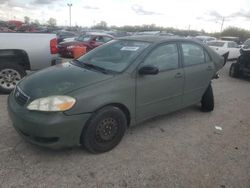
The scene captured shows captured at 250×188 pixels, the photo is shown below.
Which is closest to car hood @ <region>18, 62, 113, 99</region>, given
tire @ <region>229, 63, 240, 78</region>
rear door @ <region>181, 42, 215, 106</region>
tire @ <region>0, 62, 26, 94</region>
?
rear door @ <region>181, 42, 215, 106</region>

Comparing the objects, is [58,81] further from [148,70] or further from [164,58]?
[164,58]

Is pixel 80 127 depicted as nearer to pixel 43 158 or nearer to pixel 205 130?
pixel 43 158

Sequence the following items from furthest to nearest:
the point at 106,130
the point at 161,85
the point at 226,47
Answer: the point at 226,47 < the point at 161,85 < the point at 106,130

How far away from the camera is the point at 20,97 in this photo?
125 inches

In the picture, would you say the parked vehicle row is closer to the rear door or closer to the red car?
the rear door

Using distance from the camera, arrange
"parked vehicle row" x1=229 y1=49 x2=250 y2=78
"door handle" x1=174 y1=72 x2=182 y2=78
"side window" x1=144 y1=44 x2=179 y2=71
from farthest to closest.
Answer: "parked vehicle row" x1=229 y1=49 x2=250 y2=78 < "door handle" x1=174 y1=72 x2=182 y2=78 < "side window" x1=144 y1=44 x2=179 y2=71

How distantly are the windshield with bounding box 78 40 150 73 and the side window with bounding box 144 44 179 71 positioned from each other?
19 cm

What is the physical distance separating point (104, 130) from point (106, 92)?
51cm

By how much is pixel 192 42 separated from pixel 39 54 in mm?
3607

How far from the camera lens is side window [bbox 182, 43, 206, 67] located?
4352mm

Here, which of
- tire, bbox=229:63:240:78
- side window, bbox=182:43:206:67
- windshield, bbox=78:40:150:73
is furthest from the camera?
tire, bbox=229:63:240:78

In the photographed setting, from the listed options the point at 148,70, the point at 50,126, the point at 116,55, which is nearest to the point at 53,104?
the point at 50,126

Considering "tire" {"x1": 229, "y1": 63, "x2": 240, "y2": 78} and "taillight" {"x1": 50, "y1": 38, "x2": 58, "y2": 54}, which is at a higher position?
"taillight" {"x1": 50, "y1": 38, "x2": 58, "y2": 54}

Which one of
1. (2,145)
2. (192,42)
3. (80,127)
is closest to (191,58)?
(192,42)
